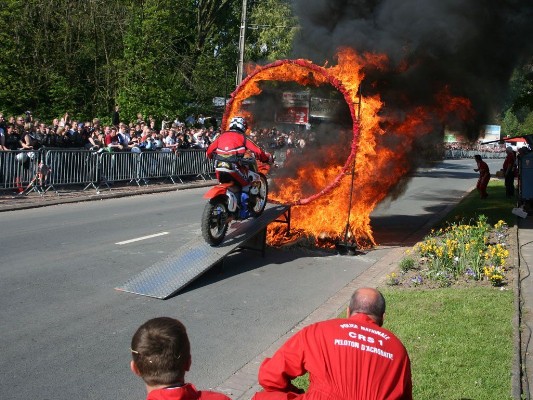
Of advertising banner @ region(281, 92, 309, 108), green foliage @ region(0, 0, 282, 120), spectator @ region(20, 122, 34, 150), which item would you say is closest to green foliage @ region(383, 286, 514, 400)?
advertising banner @ region(281, 92, 309, 108)

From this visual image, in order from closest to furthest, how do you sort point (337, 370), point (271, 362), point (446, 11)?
point (337, 370) < point (271, 362) < point (446, 11)

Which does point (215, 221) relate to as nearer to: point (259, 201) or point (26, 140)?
point (259, 201)

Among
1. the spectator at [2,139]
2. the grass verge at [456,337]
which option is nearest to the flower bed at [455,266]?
the grass verge at [456,337]

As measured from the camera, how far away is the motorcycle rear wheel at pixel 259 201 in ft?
35.0

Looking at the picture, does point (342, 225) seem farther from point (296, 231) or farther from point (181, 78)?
point (181, 78)

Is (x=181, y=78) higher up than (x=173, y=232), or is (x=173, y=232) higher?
(x=181, y=78)

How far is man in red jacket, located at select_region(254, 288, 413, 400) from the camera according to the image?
9.91 feet

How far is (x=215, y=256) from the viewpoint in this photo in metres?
9.12

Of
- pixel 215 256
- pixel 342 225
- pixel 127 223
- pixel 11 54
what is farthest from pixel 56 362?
pixel 11 54

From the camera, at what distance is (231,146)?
396 inches

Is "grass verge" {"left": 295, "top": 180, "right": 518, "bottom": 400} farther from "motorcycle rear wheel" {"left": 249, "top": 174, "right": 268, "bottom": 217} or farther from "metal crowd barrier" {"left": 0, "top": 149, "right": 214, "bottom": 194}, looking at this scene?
"metal crowd barrier" {"left": 0, "top": 149, "right": 214, "bottom": 194}

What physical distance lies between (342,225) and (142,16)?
20913 millimetres

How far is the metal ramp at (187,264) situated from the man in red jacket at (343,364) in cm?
495

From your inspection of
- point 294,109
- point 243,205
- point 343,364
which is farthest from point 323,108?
point 343,364
